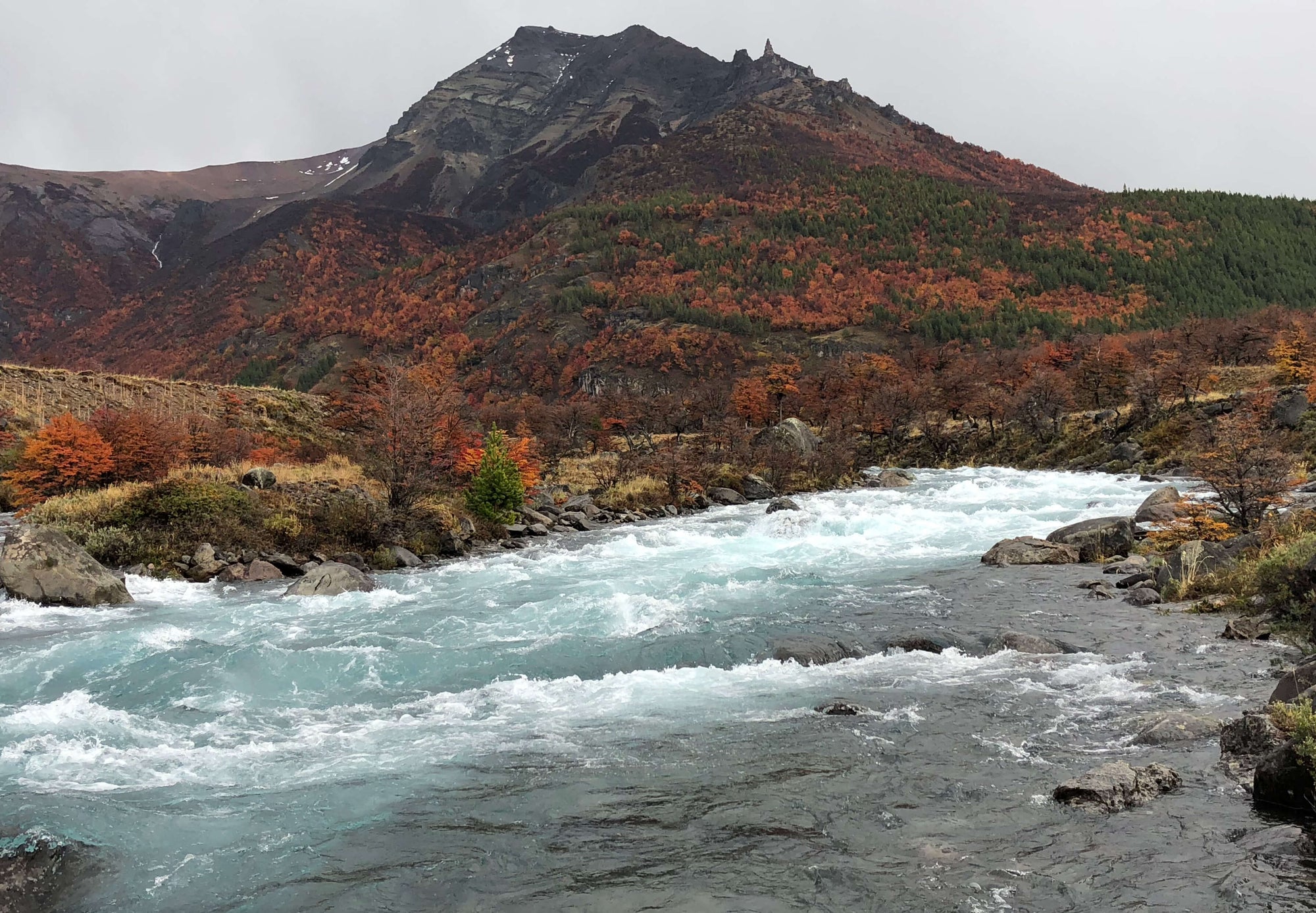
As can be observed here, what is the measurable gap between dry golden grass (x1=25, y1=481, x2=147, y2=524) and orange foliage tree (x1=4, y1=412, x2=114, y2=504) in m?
1.88

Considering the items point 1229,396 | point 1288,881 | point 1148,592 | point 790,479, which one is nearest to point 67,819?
point 1288,881

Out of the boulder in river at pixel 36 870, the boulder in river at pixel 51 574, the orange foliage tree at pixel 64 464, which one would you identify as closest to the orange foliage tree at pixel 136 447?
the orange foliage tree at pixel 64 464

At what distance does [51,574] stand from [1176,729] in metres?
21.7

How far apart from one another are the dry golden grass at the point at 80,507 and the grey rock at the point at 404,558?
25.6ft

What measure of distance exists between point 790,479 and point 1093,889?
40.6 m

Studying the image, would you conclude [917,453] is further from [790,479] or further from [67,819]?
[67,819]

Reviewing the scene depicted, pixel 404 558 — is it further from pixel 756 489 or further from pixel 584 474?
pixel 756 489

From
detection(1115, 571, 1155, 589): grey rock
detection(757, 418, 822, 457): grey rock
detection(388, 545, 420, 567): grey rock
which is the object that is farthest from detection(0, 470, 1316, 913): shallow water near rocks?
detection(757, 418, 822, 457): grey rock

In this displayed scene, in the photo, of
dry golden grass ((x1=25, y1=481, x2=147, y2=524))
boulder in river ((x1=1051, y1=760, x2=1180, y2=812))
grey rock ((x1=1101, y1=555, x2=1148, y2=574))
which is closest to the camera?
boulder in river ((x1=1051, y1=760, x2=1180, y2=812))

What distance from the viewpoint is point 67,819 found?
24.3ft

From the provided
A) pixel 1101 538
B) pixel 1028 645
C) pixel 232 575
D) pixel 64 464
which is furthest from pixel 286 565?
pixel 1101 538

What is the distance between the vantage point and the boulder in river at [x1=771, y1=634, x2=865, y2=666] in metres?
12.7

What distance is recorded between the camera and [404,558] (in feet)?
78.7

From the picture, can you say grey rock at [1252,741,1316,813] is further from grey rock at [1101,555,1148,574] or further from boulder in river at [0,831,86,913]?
grey rock at [1101,555,1148,574]
